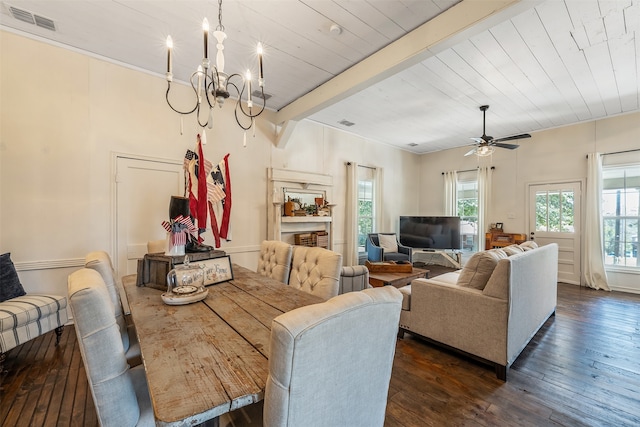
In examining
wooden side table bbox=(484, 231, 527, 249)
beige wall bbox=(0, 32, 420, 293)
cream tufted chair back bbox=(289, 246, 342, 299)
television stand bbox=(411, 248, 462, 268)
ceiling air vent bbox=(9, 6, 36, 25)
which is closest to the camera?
cream tufted chair back bbox=(289, 246, 342, 299)

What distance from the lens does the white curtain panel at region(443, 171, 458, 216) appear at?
6.54 meters

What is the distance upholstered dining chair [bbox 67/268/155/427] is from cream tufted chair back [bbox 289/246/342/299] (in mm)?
1119

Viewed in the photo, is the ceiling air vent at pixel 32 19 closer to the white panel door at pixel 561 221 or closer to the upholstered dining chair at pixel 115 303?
the upholstered dining chair at pixel 115 303

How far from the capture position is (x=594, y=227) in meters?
4.66

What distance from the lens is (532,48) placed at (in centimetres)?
271

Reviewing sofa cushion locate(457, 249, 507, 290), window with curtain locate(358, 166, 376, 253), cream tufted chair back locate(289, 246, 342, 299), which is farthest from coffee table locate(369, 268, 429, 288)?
window with curtain locate(358, 166, 376, 253)

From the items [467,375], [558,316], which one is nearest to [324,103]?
[467,375]

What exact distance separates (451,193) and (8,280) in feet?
24.2

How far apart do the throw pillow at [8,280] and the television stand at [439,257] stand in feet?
20.7

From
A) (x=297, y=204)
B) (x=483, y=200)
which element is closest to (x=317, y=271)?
(x=297, y=204)

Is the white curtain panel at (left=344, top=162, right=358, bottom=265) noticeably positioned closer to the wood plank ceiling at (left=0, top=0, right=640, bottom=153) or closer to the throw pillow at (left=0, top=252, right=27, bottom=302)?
the wood plank ceiling at (left=0, top=0, right=640, bottom=153)

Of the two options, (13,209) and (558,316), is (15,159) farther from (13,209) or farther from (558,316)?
(558,316)

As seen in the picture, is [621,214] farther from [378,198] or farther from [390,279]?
[390,279]

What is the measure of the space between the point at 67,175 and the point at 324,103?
2.95m
